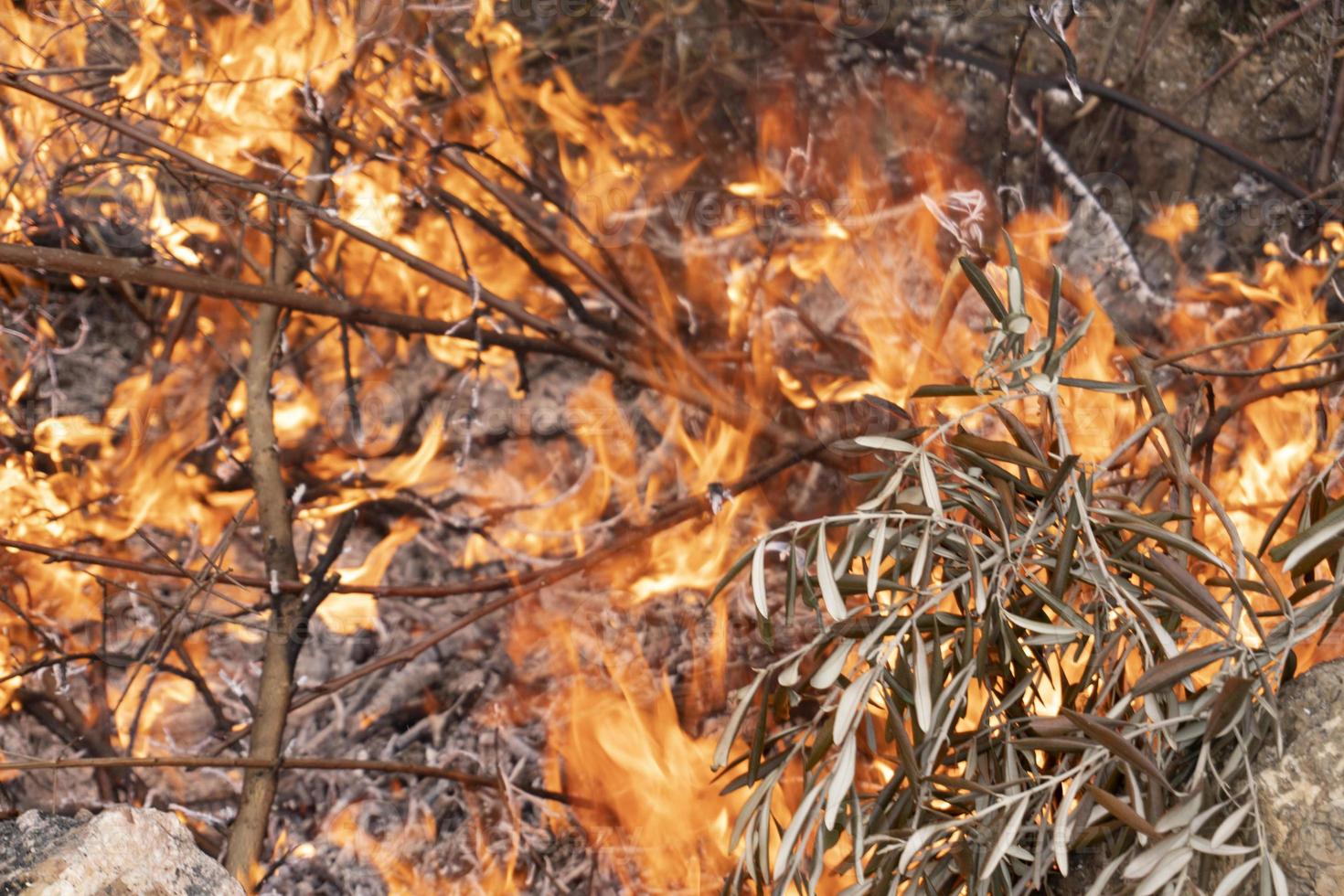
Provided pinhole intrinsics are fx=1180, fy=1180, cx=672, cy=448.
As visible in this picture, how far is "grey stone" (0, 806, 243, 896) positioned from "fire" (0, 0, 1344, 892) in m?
0.91

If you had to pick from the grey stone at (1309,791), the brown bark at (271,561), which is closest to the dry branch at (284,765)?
the brown bark at (271,561)

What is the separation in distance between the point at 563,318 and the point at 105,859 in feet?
5.84

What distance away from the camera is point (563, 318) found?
8.70ft

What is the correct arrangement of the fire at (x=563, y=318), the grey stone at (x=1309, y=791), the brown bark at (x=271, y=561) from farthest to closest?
the fire at (x=563, y=318)
the brown bark at (x=271, y=561)
the grey stone at (x=1309, y=791)

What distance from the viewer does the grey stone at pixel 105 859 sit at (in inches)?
38.9

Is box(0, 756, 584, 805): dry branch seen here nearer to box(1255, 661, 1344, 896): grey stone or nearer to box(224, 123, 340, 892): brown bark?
box(224, 123, 340, 892): brown bark

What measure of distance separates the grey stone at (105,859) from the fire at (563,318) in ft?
2.98

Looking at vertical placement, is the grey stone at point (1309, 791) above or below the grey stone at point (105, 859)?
below

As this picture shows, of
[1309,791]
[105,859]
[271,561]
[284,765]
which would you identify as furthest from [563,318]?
[1309,791]

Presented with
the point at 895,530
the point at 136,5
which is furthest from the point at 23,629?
the point at 895,530

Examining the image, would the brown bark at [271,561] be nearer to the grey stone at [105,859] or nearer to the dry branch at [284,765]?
Answer: the dry branch at [284,765]

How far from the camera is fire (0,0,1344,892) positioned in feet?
6.77

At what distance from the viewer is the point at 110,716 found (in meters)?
1.94

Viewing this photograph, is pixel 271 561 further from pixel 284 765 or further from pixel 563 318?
pixel 563 318
